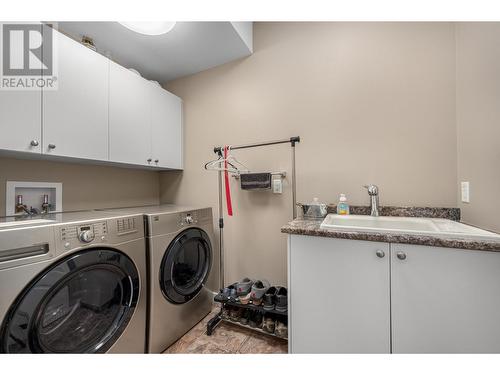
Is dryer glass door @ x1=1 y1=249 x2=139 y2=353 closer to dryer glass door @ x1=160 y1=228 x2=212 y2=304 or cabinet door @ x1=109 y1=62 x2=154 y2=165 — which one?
dryer glass door @ x1=160 y1=228 x2=212 y2=304

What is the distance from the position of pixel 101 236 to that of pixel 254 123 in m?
1.39

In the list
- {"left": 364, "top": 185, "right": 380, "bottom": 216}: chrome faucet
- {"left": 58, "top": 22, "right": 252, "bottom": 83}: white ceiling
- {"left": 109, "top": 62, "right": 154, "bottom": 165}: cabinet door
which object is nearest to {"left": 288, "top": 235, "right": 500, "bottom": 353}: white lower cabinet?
{"left": 364, "top": 185, "right": 380, "bottom": 216}: chrome faucet

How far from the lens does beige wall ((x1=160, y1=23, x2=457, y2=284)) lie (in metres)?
1.24

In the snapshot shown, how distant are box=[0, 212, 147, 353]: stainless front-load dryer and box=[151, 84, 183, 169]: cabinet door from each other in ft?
2.76

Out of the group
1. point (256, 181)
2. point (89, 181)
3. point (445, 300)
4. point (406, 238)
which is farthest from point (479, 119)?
point (89, 181)

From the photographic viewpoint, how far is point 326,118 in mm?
1510

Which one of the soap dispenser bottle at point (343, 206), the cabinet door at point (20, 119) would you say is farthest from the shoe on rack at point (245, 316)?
the cabinet door at point (20, 119)

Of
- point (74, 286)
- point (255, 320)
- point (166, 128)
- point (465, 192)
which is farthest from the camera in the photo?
point (166, 128)

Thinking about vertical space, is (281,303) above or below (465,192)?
below

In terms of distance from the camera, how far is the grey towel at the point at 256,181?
154 cm

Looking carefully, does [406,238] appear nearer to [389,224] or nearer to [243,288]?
[389,224]

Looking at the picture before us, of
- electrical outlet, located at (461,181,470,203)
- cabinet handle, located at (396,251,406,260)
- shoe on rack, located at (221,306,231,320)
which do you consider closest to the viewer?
cabinet handle, located at (396,251,406,260)

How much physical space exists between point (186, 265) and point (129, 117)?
126 cm
